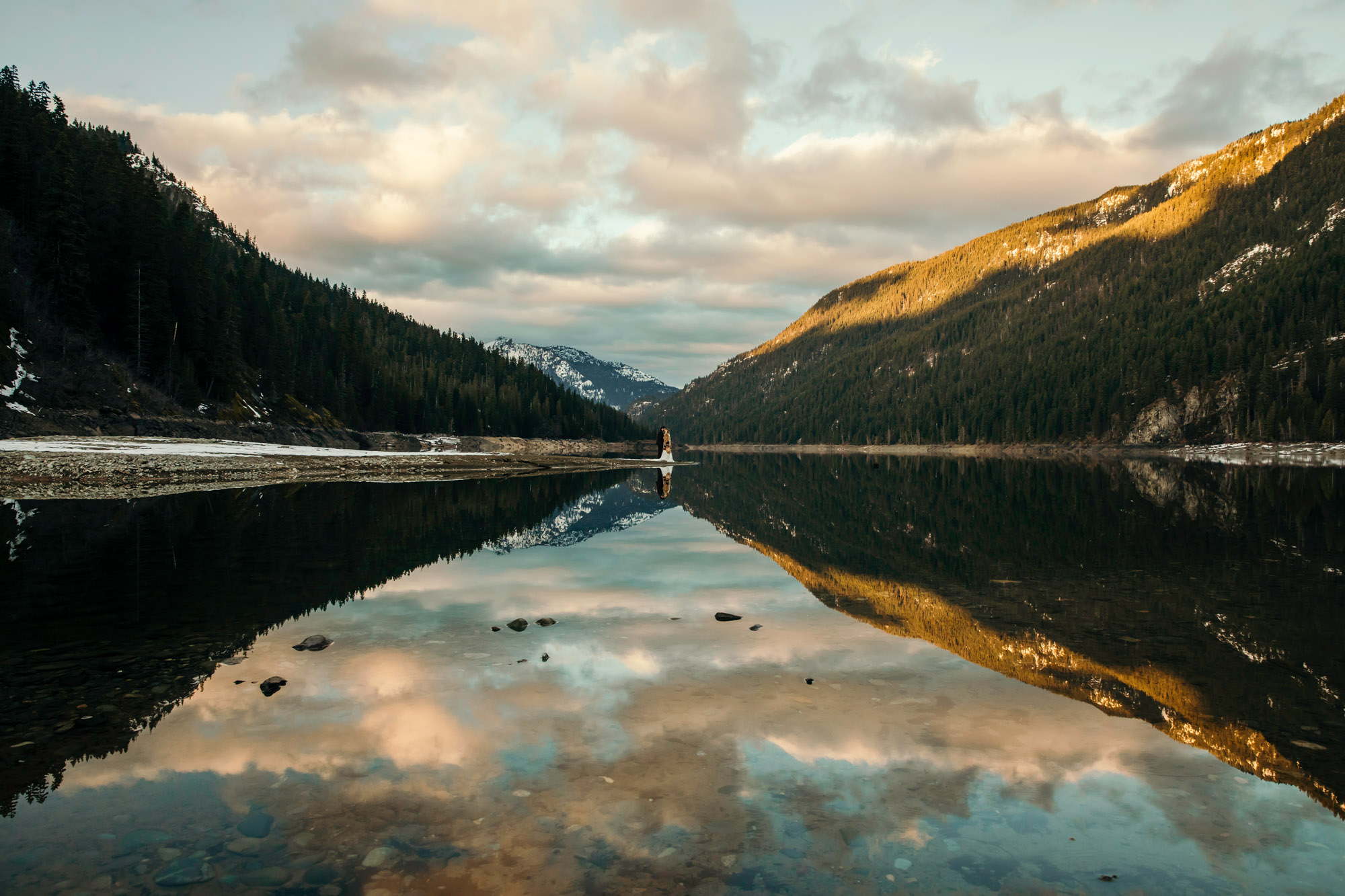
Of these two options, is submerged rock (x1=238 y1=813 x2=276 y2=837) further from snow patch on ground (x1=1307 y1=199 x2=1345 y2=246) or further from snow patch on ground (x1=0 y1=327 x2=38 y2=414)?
snow patch on ground (x1=1307 y1=199 x2=1345 y2=246)

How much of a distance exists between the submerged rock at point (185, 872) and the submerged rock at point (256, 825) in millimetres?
390

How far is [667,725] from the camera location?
7.82m

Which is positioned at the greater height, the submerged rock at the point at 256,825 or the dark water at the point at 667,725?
the submerged rock at the point at 256,825

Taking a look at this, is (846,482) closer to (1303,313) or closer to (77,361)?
(77,361)

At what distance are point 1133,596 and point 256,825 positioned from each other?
50.8 feet

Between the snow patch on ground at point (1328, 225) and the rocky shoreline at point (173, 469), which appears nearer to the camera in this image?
the rocky shoreline at point (173, 469)

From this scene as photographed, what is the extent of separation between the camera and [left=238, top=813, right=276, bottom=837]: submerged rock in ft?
17.8

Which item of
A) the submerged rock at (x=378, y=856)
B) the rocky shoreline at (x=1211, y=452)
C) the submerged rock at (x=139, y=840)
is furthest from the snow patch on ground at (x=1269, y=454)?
the submerged rock at (x=139, y=840)

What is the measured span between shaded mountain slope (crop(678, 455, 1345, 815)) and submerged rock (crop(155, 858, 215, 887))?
356 inches

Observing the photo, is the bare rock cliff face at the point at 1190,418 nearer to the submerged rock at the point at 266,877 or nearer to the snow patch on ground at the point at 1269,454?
the snow patch on ground at the point at 1269,454

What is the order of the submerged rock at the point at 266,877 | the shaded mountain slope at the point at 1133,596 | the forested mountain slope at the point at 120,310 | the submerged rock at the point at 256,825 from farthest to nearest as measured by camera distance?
1. the forested mountain slope at the point at 120,310
2. the shaded mountain slope at the point at 1133,596
3. the submerged rock at the point at 256,825
4. the submerged rock at the point at 266,877

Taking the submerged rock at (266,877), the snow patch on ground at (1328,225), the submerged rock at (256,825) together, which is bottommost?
the submerged rock at (256,825)

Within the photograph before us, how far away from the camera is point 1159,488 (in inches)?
1825

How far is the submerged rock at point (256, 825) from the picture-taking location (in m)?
5.43
